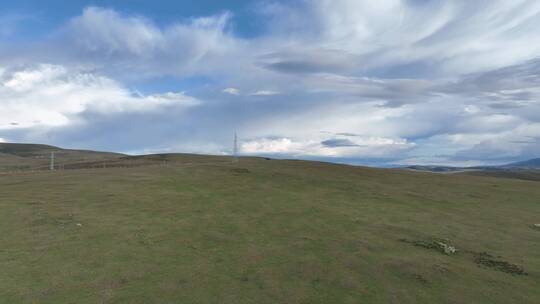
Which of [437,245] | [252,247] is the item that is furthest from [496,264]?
[252,247]

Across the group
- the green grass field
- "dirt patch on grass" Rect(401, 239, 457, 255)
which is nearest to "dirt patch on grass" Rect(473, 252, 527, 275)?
the green grass field

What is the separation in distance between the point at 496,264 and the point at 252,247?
11.7 m

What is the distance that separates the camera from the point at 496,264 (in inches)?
706

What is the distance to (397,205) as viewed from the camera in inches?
1300

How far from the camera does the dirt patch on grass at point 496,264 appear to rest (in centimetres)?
1712

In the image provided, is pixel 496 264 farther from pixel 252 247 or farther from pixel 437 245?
pixel 252 247

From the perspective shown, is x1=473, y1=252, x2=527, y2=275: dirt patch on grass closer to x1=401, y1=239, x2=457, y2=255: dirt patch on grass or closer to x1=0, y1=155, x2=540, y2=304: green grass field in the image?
x1=0, y1=155, x2=540, y2=304: green grass field

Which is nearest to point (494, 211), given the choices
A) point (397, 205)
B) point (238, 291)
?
point (397, 205)

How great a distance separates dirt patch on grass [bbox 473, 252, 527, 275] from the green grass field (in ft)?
0.31

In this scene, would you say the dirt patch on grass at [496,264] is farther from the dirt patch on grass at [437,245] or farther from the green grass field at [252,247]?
the dirt patch on grass at [437,245]

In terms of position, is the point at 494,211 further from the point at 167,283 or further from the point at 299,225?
the point at 167,283

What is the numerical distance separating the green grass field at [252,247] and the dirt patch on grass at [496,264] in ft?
0.31

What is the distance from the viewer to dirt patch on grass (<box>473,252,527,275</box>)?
1712 cm

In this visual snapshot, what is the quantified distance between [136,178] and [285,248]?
27.8m
